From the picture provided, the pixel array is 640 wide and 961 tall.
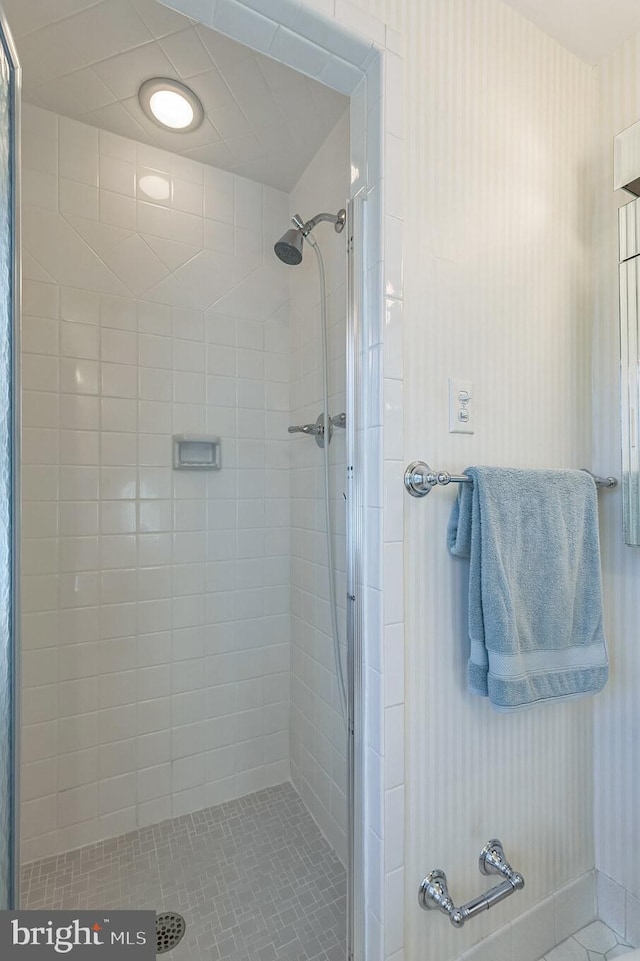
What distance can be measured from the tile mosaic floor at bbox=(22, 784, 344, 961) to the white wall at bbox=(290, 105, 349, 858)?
0.14 metres

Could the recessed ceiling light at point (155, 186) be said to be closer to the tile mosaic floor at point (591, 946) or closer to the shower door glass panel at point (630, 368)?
the shower door glass panel at point (630, 368)

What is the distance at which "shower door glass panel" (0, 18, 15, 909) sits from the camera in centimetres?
77

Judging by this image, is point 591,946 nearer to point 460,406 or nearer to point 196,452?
point 460,406

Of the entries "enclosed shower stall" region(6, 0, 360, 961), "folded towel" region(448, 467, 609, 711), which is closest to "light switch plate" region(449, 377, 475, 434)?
"folded towel" region(448, 467, 609, 711)

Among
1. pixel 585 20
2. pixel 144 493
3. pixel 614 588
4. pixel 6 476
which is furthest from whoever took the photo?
pixel 144 493

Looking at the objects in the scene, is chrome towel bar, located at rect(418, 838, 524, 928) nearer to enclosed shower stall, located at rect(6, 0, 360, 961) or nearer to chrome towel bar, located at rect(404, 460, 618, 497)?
enclosed shower stall, located at rect(6, 0, 360, 961)

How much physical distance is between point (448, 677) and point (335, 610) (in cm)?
54

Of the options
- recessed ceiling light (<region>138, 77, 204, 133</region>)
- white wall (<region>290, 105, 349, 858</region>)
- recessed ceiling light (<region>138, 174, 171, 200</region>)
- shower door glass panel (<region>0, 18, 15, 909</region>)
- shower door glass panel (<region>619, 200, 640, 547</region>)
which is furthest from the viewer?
recessed ceiling light (<region>138, 174, 171, 200</region>)

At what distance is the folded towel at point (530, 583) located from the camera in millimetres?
868

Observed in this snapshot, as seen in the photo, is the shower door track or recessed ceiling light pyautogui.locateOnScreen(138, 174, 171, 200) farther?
recessed ceiling light pyautogui.locateOnScreen(138, 174, 171, 200)

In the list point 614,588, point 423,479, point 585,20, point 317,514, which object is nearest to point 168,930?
point 317,514

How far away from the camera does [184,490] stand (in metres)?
1.63

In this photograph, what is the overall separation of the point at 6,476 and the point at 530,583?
1.08 meters

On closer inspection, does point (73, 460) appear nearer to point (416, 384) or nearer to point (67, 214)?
point (67, 214)
